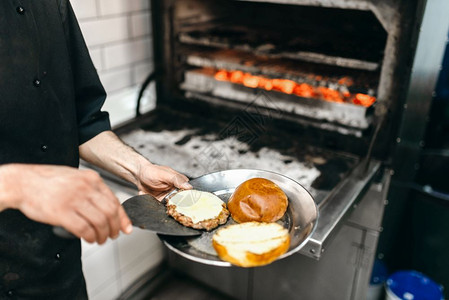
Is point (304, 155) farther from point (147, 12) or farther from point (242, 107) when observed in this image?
point (147, 12)

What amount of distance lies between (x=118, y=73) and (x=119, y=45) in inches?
5.7

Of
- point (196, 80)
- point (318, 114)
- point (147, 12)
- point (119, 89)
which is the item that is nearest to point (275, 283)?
point (318, 114)

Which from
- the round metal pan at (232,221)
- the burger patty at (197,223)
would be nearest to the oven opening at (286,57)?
the round metal pan at (232,221)

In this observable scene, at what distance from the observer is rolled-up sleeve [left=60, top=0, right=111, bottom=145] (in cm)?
125

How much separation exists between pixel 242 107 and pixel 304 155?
44cm

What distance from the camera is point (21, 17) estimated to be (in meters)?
1.05

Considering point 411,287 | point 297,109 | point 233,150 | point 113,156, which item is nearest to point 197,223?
point 113,156

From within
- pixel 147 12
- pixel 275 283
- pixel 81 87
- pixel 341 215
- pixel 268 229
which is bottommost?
pixel 275 283

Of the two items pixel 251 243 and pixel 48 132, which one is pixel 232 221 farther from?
pixel 48 132

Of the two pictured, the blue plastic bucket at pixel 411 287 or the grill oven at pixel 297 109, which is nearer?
the grill oven at pixel 297 109

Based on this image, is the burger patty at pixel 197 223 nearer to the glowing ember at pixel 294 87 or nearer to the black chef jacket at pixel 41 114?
the black chef jacket at pixel 41 114

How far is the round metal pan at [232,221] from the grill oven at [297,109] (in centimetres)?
18

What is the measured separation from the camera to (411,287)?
6.87ft

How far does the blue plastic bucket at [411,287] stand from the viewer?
6.67 ft
